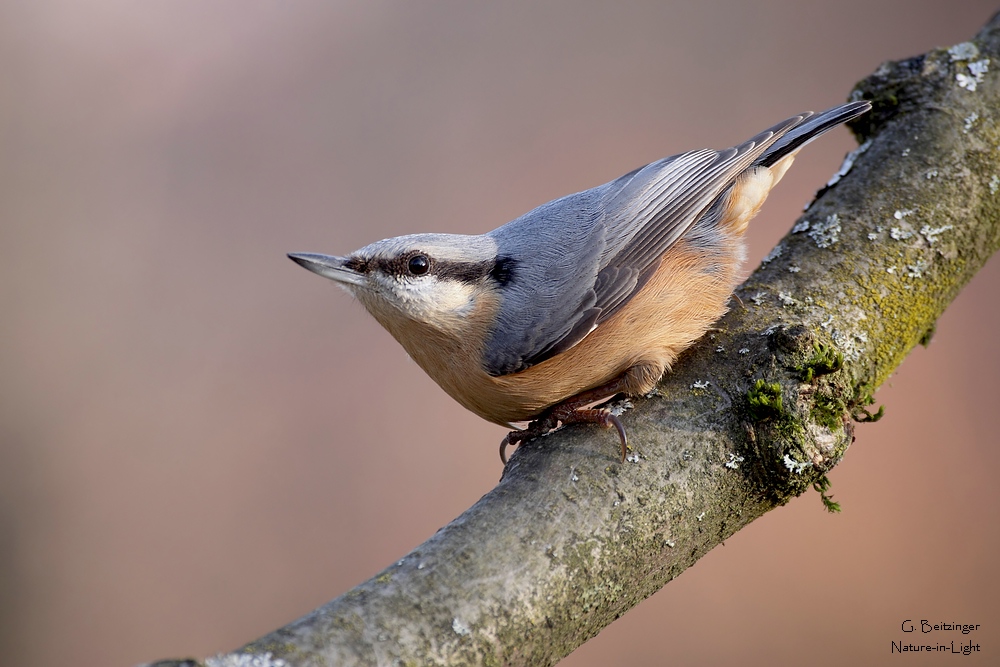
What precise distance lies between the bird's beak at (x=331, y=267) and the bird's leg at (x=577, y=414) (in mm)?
526

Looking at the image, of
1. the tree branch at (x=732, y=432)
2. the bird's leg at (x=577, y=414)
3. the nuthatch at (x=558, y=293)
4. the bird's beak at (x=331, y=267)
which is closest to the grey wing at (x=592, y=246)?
the nuthatch at (x=558, y=293)

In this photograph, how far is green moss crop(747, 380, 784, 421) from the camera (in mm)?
1421

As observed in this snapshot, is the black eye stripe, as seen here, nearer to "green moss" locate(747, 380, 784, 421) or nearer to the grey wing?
the grey wing

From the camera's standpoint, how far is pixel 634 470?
138cm

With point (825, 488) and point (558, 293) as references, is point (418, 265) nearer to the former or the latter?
point (558, 293)

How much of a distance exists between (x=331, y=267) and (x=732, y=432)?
0.96 meters

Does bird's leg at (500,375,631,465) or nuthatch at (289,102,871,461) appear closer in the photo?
bird's leg at (500,375,631,465)

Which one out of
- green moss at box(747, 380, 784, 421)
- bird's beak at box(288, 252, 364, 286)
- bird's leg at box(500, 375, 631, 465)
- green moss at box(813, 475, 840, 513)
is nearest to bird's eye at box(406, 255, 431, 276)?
bird's beak at box(288, 252, 364, 286)

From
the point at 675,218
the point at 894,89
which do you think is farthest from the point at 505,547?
the point at 894,89

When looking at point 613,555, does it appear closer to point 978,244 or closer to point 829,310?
point 829,310

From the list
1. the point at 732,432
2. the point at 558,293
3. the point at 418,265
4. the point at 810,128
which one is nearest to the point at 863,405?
the point at 732,432

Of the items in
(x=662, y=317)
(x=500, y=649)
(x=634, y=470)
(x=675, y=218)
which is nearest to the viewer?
(x=500, y=649)

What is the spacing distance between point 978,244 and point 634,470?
112 cm

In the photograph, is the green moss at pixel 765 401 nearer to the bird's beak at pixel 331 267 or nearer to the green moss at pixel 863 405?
the green moss at pixel 863 405
